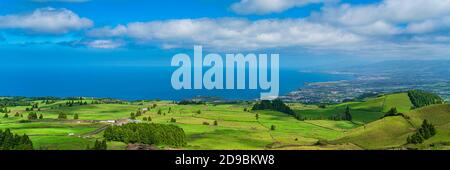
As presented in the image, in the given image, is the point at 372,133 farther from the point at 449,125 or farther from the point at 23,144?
the point at 23,144

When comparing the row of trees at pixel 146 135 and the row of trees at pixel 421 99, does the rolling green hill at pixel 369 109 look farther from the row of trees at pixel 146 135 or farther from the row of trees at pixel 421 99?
the row of trees at pixel 146 135

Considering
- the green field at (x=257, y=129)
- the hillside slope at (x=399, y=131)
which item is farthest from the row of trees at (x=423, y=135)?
the green field at (x=257, y=129)

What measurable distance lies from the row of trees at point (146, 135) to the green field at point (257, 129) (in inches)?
116

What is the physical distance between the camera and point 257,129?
115m

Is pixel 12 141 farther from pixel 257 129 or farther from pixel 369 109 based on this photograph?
pixel 369 109

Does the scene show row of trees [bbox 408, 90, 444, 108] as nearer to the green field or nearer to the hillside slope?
the green field

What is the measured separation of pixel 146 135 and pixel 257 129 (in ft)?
127

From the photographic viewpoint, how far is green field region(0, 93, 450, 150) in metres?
81.2

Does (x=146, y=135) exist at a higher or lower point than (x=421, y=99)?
lower

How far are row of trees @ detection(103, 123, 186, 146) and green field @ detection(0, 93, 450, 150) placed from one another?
2.94 meters

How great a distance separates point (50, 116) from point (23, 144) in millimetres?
71905

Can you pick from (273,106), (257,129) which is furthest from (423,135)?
(273,106)

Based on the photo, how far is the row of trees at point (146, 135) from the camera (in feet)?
267
